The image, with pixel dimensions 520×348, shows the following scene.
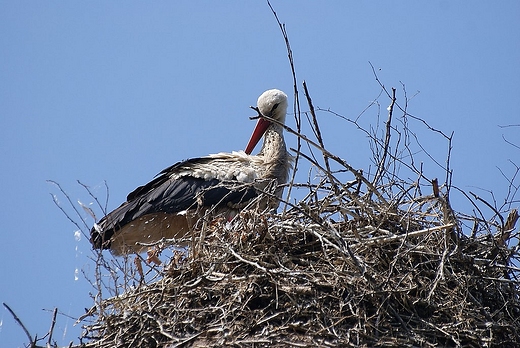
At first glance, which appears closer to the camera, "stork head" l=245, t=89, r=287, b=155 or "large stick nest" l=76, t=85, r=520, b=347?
"large stick nest" l=76, t=85, r=520, b=347

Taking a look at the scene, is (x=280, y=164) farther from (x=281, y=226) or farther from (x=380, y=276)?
(x=380, y=276)

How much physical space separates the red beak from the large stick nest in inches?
117

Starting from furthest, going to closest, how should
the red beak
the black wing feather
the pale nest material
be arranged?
1. the red beak
2. the black wing feather
3. the pale nest material

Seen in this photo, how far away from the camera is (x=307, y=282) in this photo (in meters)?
5.11

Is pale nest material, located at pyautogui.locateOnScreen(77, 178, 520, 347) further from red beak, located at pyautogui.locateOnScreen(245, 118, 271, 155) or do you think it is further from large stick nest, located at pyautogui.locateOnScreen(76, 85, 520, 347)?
red beak, located at pyautogui.locateOnScreen(245, 118, 271, 155)

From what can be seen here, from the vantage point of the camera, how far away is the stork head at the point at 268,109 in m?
8.72

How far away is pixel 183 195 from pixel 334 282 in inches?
119

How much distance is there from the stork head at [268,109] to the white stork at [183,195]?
1.38 feet

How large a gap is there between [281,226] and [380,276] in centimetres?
76

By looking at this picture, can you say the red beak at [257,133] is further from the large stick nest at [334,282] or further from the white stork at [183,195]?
the large stick nest at [334,282]

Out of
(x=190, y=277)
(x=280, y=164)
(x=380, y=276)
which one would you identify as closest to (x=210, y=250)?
(x=190, y=277)

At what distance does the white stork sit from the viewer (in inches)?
298

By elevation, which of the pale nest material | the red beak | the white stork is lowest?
the pale nest material

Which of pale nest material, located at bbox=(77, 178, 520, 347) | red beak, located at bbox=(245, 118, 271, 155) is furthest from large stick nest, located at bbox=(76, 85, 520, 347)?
red beak, located at bbox=(245, 118, 271, 155)
